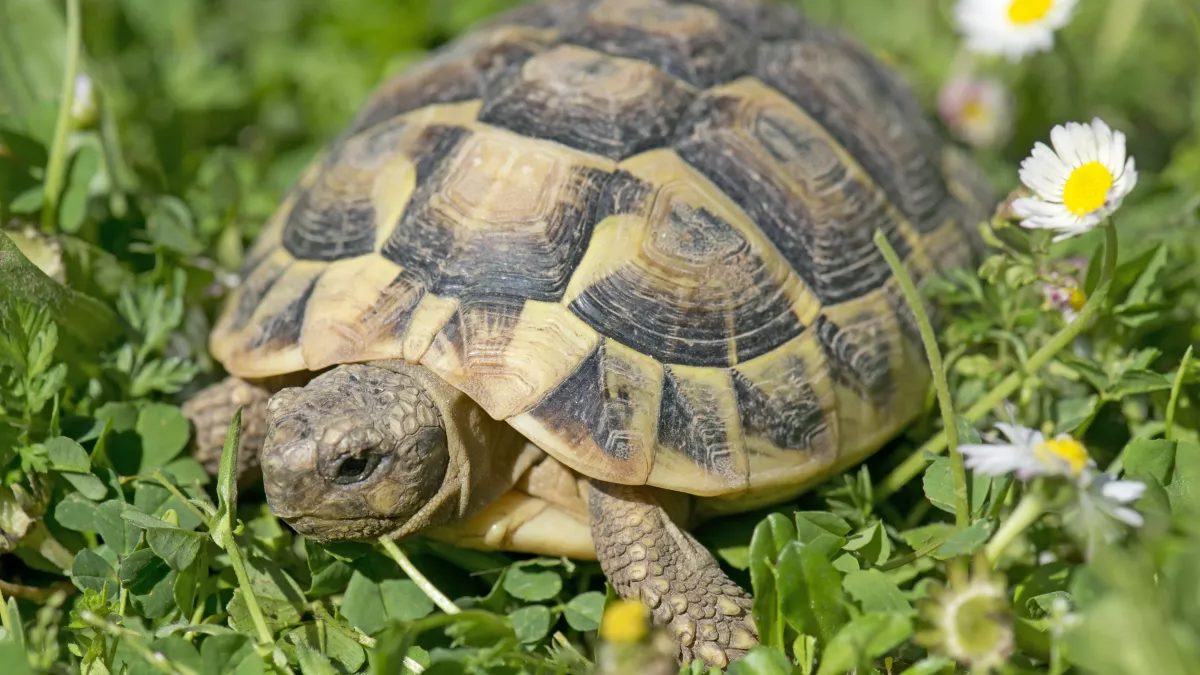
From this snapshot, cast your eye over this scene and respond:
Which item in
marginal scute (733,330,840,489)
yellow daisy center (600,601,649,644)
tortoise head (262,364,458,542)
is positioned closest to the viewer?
yellow daisy center (600,601,649,644)

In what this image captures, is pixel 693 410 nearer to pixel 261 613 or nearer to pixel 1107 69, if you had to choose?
pixel 261 613

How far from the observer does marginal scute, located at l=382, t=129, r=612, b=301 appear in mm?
2615

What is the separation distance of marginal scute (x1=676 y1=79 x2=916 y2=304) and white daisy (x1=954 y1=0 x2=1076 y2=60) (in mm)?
1021

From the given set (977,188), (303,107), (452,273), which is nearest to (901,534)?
(452,273)

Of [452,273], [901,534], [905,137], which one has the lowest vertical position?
[901,534]

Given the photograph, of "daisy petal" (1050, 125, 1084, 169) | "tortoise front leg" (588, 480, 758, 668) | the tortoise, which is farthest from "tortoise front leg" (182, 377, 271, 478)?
"daisy petal" (1050, 125, 1084, 169)

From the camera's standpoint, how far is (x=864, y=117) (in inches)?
133

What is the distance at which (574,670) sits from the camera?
89.6 inches

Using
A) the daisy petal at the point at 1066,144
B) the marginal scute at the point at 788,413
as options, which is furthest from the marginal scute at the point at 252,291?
the daisy petal at the point at 1066,144

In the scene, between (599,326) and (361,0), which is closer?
(599,326)

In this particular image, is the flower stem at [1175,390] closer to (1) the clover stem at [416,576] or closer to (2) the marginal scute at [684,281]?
(2) the marginal scute at [684,281]

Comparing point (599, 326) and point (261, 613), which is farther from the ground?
point (599, 326)

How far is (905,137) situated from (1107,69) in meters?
1.73

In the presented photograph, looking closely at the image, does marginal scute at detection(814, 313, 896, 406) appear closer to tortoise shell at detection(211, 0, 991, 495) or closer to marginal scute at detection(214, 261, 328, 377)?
tortoise shell at detection(211, 0, 991, 495)
